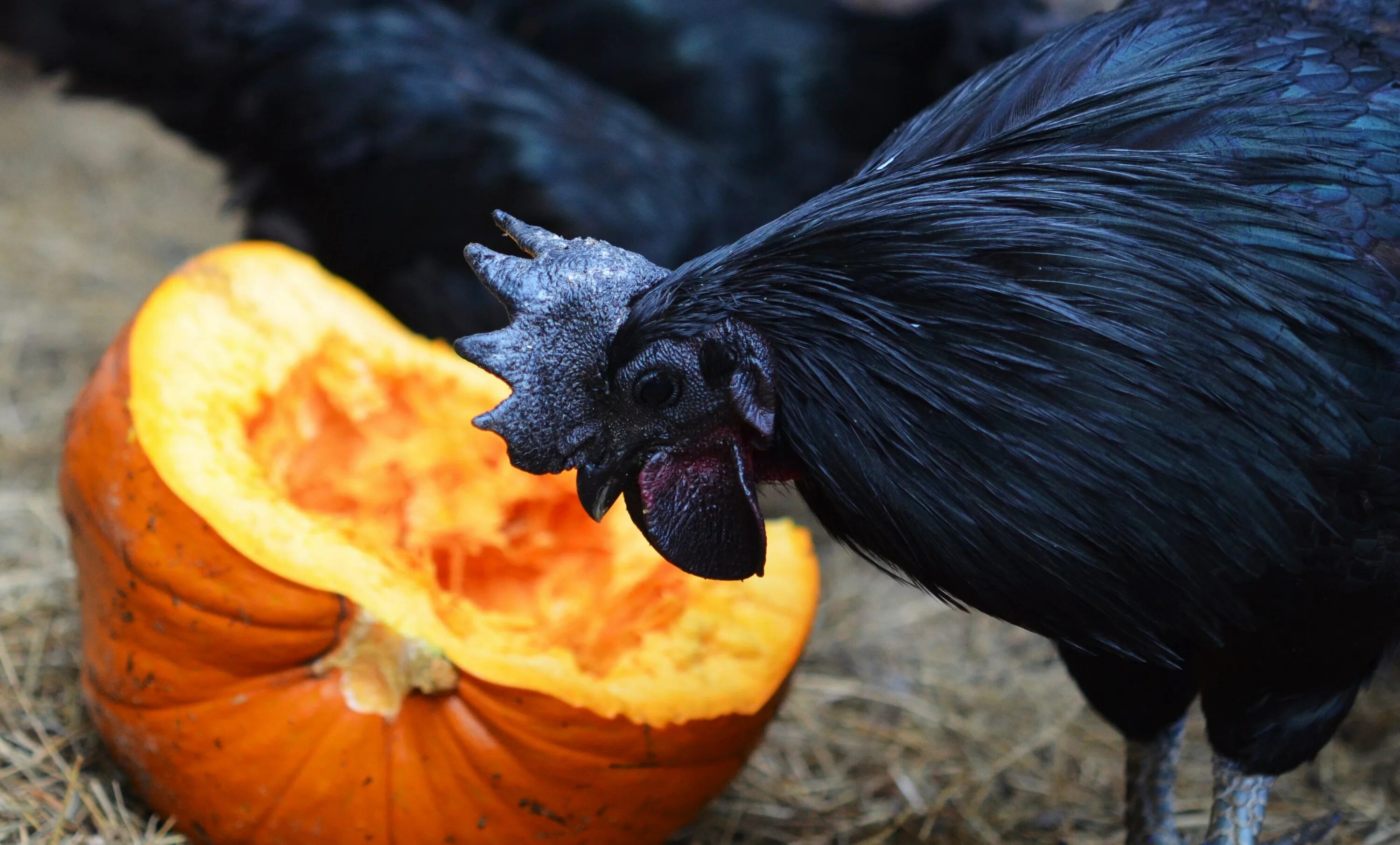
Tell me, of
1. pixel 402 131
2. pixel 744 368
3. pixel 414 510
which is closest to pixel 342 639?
pixel 414 510

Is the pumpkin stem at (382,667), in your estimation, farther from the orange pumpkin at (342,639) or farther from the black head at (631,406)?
the black head at (631,406)

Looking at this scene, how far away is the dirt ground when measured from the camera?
210 centimetres

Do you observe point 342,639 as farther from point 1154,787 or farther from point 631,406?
point 1154,787

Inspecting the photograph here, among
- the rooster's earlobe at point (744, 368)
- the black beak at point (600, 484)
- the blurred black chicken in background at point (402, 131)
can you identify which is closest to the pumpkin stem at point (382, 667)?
the black beak at point (600, 484)

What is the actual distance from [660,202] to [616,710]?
1778 mm

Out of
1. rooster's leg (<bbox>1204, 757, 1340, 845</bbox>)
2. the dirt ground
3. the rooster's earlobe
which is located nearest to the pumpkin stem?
the dirt ground

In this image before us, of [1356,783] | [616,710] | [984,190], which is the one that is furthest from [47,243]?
[1356,783]

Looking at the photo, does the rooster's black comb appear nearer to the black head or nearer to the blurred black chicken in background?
the black head

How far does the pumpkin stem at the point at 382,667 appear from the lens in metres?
1.70

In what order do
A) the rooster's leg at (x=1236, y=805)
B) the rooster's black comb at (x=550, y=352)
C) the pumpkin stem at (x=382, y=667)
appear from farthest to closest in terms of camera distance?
the rooster's leg at (x=1236, y=805) → the pumpkin stem at (x=382, y=667) → the rooster's black comb at (x=550, y=352)

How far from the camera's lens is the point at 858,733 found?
8.89 feet

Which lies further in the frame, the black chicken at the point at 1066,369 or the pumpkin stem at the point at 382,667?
the pumpkin stem at the point at 382,667

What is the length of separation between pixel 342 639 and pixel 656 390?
0.63 m

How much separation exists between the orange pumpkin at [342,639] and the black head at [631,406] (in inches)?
12.0
